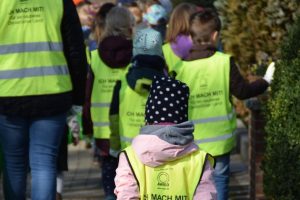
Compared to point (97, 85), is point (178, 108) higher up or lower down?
higher up

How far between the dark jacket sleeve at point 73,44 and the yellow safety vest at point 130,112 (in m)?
0.62

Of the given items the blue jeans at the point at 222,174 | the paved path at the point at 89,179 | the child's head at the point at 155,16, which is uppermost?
the child's head at the point at 155,16

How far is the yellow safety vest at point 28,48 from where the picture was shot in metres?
6.90

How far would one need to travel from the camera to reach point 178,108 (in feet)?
18.0

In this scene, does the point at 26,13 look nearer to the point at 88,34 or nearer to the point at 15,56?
the point at 15,56

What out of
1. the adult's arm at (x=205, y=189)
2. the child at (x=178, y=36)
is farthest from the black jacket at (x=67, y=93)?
the child at (x=178, y=36)

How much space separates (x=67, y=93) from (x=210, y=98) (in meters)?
1.15

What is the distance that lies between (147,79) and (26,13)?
103cm

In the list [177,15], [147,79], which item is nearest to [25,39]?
[147,79]

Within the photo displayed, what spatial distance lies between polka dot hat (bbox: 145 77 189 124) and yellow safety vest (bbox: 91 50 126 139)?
286cm

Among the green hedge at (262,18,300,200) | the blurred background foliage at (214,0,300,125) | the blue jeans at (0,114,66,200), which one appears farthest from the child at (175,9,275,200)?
the blurred background foliage at (214,0,300,125)

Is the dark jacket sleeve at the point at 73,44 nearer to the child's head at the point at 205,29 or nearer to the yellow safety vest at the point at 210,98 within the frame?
the yellow safety vest at the point at 210,98

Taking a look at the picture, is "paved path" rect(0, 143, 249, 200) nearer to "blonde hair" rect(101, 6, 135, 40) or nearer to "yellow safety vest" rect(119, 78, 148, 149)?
"blonde hair" rect(101, 6, 135, 40)

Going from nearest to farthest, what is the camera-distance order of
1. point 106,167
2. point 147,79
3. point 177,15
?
point 147,79
point 106,167
point 177,15
